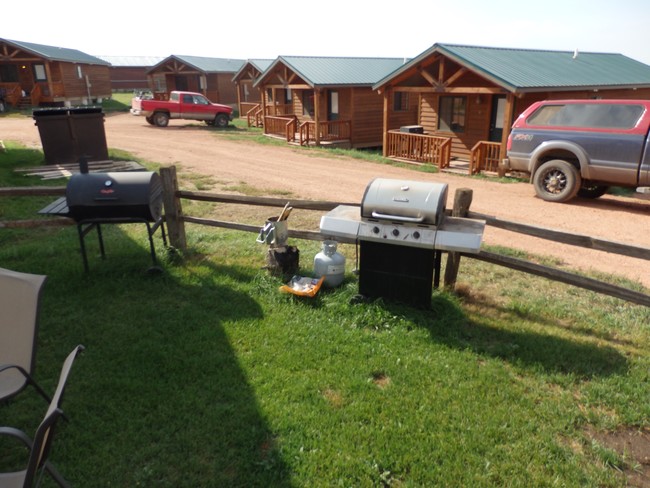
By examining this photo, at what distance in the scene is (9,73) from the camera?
120 ft

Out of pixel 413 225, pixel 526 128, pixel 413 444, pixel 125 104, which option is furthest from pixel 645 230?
pixel 125 104

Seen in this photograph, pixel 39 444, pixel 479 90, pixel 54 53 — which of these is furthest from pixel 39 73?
pixel 39 444

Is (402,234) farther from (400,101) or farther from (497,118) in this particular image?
(400,101)

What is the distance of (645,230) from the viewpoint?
29.9 ft

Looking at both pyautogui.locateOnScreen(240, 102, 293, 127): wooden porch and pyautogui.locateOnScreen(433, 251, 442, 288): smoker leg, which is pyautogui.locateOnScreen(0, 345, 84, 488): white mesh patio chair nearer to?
pyautogui.locateOnScreen(433, 251, 442, 288): smoker leg

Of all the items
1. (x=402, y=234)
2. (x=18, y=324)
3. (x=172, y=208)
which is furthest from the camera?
(x=172, y=208)

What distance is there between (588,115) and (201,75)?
3299cm

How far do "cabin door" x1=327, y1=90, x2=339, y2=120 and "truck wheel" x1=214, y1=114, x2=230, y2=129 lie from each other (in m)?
7.60

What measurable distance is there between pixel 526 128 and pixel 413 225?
8.13 m

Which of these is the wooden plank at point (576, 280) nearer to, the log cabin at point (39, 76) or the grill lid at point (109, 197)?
the grill lid at point (109, 197)

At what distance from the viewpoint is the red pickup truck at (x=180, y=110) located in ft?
90.1

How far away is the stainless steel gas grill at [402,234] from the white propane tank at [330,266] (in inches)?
17.7

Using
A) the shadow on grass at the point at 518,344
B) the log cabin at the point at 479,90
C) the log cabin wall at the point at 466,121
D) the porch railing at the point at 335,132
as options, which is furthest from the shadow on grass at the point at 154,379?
the porch railing at the point at 335,132

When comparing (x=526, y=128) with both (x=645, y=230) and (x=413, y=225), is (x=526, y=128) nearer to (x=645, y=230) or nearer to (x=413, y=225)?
(x=645, y=230)
